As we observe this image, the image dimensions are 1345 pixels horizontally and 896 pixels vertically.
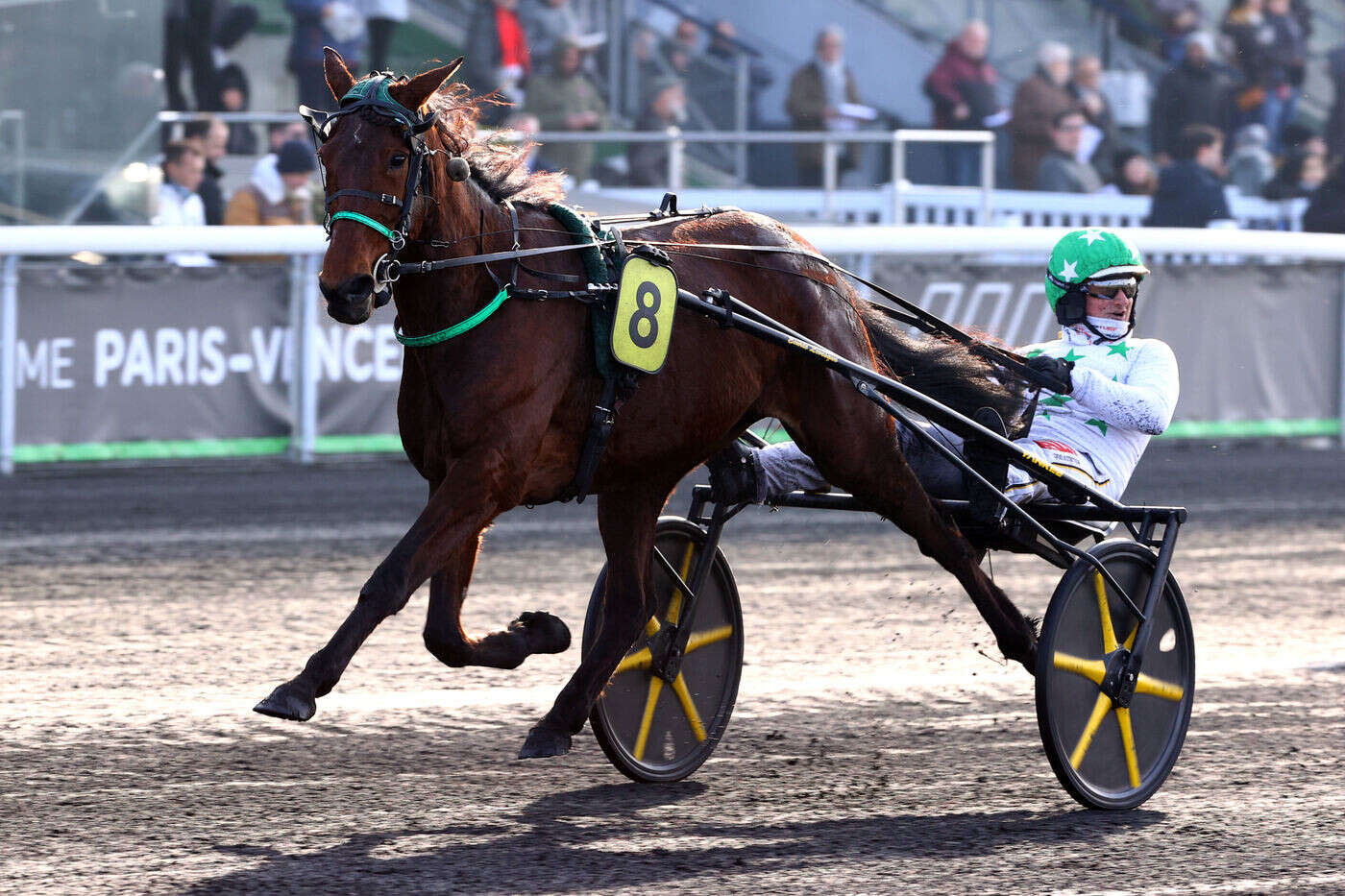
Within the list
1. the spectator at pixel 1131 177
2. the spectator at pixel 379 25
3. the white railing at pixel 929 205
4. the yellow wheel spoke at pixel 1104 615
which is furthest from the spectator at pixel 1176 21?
the yellow wheel spoke at pixel 1104 615

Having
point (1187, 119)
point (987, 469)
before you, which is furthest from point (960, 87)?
point (987, 469)

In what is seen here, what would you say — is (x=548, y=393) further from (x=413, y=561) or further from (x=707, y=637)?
(x=707, y=637)

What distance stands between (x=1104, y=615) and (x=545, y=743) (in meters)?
1.34

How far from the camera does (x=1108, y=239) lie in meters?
4.91

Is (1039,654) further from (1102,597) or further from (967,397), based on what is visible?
(967,397)

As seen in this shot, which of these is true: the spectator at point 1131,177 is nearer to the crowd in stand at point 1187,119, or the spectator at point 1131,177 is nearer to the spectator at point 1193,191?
the crowd in stand at point 1187,119

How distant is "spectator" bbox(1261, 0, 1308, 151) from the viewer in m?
15.5

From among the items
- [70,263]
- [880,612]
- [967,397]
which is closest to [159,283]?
[70,263]

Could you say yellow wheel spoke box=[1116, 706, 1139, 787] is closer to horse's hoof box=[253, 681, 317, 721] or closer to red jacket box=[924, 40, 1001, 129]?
horse's hoof box=[253, 681, 317, 721]

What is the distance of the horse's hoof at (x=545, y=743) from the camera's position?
14.5ft

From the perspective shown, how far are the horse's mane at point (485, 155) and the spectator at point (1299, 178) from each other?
11.1 m

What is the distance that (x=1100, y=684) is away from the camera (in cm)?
464

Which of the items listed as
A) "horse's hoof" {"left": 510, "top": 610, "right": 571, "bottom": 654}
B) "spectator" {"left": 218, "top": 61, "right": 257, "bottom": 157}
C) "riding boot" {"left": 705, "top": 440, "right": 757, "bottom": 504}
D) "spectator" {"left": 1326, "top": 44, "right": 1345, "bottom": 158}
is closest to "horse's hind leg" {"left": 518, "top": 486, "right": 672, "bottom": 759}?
"horse's hoof" {"left": 510, "top": 610, "right": 571, "bottom": 654}

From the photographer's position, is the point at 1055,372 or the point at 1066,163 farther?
the point at 1066,163
